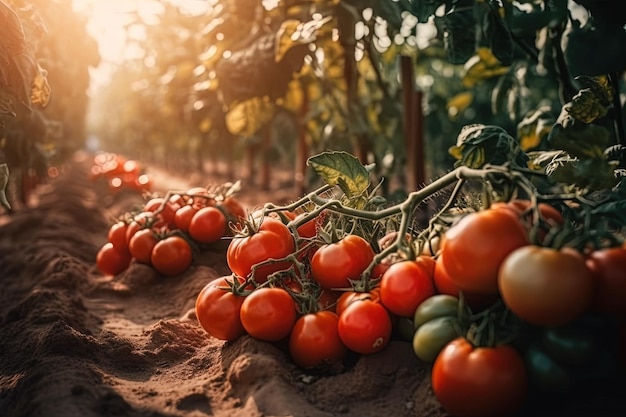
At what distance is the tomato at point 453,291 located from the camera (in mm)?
1921

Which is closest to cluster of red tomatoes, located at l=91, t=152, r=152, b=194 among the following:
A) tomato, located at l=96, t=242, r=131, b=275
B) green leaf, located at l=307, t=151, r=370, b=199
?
tomato, located at l=96, t=242, r=131, b=275

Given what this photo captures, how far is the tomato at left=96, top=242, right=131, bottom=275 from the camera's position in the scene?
4168 mm

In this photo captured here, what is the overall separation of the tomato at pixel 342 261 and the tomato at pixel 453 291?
336 mm

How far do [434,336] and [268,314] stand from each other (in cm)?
63

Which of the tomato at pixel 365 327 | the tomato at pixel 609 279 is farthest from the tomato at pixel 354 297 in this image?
the tomato at pixel 609 279

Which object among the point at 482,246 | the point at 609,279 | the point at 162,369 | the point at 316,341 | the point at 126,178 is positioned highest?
the point at 126,178

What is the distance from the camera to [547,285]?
5.21ft

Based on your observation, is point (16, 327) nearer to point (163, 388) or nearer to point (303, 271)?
point (163, 388)

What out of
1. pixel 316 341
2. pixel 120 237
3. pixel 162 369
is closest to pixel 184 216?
pixel 120 237

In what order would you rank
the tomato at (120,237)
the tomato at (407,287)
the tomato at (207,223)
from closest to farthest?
1. the tomato at (407,287)
2. the tomato at (207,223)
3. the tomato at (120,237)

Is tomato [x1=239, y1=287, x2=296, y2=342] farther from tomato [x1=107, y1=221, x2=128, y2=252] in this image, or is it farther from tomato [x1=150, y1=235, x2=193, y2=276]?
tomato [x1=107, y1=221, x2=128, y2=252]

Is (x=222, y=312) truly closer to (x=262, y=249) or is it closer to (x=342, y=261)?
(x=262, y=249)

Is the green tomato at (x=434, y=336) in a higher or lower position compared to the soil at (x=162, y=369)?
higher

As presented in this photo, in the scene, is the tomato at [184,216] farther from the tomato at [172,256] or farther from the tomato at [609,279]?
the tomato at [609,279]
